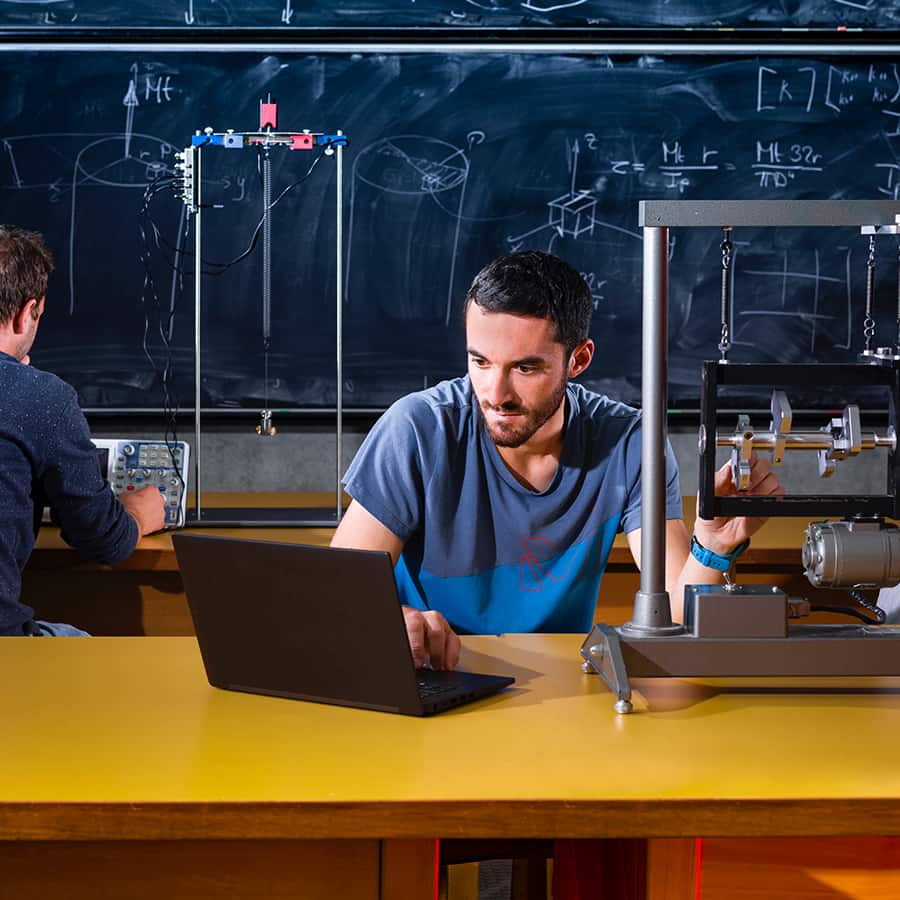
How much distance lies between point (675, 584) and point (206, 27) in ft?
7.45

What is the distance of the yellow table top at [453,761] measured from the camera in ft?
3.51

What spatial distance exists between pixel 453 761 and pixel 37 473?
4.48 feet

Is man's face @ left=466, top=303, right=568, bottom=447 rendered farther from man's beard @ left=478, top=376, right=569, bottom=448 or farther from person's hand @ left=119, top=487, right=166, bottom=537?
person's hand @ left=119, top=487, right=166, bottom=537

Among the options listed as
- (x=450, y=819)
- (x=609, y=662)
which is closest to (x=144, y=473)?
(x=609, y=662)

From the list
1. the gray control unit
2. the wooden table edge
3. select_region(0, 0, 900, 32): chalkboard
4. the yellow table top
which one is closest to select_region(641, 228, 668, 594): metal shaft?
the yellow table top

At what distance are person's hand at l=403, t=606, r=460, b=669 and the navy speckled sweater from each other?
1.02 m

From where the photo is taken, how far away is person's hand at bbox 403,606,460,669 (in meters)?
1.47

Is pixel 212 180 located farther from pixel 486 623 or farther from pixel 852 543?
pixel 852 543

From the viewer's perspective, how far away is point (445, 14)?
11.3 feet

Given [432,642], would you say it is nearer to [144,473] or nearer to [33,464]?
[33,464]

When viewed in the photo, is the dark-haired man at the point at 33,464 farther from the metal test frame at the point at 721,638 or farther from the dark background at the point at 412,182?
the metal test frame at the point at 721,638

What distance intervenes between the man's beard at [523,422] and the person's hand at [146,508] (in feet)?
3.25

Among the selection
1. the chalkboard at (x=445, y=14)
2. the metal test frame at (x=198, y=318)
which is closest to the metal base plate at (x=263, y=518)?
the metal test frame at (x=198, y=318)

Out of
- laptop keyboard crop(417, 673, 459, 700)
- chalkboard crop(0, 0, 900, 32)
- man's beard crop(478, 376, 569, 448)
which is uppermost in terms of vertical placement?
chalkboard crop(0, 0, 900, 32)
